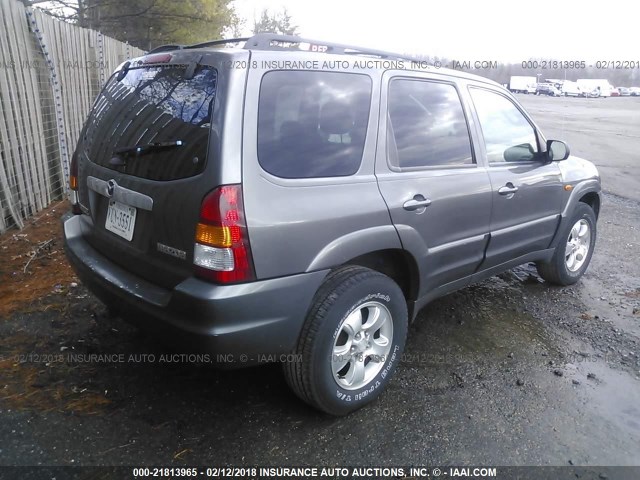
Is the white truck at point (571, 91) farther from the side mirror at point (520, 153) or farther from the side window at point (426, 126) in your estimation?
the side window at point (426, 126)

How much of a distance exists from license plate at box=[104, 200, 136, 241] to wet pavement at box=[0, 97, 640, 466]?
0.92 meters

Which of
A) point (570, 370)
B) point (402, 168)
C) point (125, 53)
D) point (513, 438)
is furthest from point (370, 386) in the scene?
point (125, 53)

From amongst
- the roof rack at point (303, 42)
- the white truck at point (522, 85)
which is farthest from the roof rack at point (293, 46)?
the white truck at point (522, 85)

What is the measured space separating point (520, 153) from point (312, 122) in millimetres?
2023

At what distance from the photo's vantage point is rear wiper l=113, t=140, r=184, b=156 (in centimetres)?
223

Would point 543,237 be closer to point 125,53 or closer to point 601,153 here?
point 125,53

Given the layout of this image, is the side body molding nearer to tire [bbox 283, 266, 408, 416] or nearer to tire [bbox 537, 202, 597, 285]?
tire [bbox 283, 266, 408, 416]

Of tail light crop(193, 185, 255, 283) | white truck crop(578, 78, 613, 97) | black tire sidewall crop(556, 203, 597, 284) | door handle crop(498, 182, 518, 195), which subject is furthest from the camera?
white truck crop(578, 78, 613, 97)

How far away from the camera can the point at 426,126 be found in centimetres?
295

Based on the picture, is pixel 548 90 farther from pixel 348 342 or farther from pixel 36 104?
pixel 348 342

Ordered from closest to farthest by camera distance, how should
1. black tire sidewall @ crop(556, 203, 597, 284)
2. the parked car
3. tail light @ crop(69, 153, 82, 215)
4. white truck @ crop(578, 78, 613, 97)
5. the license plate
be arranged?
the license plate → tail light @ crop(69, 153, 82, 215) → black tire sidewall @ crop(556, 203, 597, 284) → the parked car → white truck @ crop(578, 78, 613, 97)

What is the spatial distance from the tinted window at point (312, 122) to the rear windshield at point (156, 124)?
277 mm

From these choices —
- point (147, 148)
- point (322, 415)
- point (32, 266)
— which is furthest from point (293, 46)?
point (32, 266)

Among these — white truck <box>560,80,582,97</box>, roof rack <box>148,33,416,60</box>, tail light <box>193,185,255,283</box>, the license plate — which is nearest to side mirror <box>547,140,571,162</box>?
roof rack <box>148,33,416,60</box>
